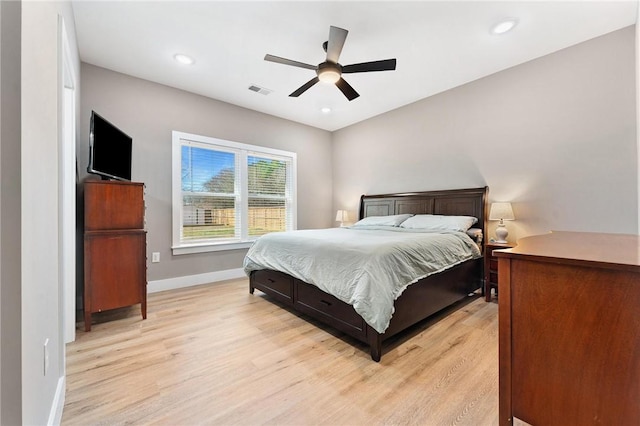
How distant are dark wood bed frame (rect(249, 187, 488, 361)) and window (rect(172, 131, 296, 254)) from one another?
116 cm

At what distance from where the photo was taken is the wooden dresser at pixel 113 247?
231 centimetres

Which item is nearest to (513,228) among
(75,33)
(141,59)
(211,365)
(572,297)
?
(572,297)

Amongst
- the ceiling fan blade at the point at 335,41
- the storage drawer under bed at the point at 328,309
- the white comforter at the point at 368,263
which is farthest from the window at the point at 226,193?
the ceiling fan blade at the point at 335,41

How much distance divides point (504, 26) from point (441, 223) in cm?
207

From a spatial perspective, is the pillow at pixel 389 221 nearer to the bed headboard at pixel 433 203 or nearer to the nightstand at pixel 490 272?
the bed headboard at pixel 433 203

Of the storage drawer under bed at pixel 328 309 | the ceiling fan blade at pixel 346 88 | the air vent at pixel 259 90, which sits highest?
the air vent at pixel 259 90

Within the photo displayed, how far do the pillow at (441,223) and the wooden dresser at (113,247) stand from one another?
10.4 ft

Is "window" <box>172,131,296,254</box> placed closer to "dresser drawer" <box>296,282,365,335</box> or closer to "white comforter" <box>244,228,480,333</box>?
"white comforter" <box>244,228,480,333</box>

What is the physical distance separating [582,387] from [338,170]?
15.9ft

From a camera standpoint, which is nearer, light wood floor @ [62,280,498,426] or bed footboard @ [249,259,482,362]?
light wood floor @ [62,280,498,426]

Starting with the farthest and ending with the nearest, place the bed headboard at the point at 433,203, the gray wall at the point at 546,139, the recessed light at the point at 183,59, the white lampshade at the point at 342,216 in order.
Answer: the white lampshade at the point at 342,216 < the bed headboard at the point at 433,203 < the recessed light at the point at 183,59 < the gray wall at the point at 546,139

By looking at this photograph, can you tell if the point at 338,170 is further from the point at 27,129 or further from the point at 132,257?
the point at 27,129

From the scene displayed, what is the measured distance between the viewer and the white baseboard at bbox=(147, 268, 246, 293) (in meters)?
3.41

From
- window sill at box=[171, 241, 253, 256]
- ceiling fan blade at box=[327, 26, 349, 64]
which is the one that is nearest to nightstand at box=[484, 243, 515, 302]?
ceiling fan blade at box=[327, 26, 349, 64]
